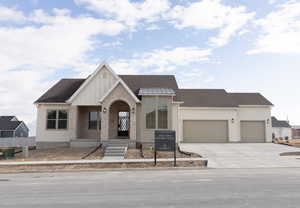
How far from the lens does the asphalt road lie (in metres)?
6.10

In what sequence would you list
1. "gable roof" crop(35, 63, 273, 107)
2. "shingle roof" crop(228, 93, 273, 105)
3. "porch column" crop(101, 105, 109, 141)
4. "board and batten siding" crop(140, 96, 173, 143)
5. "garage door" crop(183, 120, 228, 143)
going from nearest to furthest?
"porch column" crop(101, 105, 109, 141) < "board and batten siding" crop(140, 96, 173, 143) < "gable roof" crop(35, 63, 273, 107) < "garage door" crop(183, 120, 228, 143) < "shingle roof" crop(228, 93, 273, 105)

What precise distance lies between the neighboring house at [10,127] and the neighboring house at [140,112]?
3594cm

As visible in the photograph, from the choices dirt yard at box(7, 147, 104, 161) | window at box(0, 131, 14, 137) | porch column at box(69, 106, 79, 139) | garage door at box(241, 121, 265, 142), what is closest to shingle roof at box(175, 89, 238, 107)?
garage door at box(241, 121, 265, 142)

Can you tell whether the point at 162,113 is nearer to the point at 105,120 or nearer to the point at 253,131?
the point at 105,120

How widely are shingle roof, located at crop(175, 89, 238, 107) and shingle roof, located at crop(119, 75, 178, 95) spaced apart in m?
1.87

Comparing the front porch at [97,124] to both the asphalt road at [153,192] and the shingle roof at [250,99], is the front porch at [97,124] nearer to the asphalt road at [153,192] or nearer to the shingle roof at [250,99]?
the asphalt road at [153,192]

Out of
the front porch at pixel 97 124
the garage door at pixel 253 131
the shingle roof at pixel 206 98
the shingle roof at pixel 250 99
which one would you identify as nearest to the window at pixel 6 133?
the front porch at pixel 97 124

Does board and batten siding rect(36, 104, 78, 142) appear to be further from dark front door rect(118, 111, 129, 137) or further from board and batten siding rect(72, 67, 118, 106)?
dark front door rect(118, 111, 129, 137)

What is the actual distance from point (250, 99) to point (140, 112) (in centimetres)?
1544

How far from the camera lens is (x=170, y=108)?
1978cm

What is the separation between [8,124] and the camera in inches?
2069

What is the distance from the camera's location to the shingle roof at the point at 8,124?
51.5 meters

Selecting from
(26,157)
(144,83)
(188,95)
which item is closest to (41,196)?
(26,157)

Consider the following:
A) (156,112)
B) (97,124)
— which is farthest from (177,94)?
(97,124)
